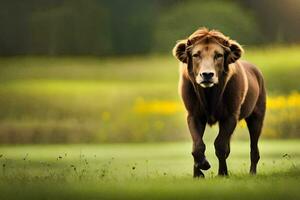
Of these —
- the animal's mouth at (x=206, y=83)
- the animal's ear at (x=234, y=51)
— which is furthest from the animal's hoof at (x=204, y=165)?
the animal's ear at (x=234, y=51)

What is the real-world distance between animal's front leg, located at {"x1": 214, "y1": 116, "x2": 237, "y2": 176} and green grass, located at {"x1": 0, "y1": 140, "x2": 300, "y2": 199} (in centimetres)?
12

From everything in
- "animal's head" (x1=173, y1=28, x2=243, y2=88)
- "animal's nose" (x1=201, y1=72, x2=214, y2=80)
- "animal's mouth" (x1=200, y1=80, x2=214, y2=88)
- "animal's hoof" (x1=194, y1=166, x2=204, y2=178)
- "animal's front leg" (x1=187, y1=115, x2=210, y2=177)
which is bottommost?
"animal's hoof" (x1=194, y1=166, x2=204, y2=178)

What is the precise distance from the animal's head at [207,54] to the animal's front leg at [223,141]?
1.39ft

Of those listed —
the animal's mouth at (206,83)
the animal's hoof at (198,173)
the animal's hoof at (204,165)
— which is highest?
the animal's mouth at (206,83)

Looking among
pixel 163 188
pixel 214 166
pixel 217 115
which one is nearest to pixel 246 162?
pixel 214 166

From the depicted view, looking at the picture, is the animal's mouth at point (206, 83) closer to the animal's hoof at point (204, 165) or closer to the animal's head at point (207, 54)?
the animal's head at point (207, 54)

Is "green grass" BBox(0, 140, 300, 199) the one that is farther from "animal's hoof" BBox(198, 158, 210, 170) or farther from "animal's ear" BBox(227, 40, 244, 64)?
"animal's ear" BBox(227, 40, 244, 64)

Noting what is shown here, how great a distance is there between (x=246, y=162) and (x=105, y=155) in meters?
1.29

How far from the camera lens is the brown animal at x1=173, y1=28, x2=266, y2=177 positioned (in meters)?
7.35

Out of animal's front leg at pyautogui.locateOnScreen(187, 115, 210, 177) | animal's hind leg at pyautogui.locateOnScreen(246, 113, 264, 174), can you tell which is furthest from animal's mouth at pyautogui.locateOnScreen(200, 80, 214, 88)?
animal's hind leg at pyautogui.locateOnScreen(246, 113, 264, 174)

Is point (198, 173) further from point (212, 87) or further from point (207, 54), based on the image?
Answer: point (207, 54)

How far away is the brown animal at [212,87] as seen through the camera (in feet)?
24.1

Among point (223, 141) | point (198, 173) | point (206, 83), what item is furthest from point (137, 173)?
point (206, 83)

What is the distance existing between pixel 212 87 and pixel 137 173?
0.90 meters
